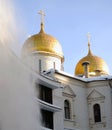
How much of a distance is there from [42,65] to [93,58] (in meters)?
7.66

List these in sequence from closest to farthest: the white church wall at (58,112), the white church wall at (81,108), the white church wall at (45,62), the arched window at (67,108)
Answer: the white church wall at (58,112)
the arched window at (67,108)
the white church wall at (81,108)
the white church wall at (45,62)

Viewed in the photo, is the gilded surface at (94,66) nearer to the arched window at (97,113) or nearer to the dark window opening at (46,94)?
the arched window at (97,113)

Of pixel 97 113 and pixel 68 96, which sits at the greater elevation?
pixel 68 96

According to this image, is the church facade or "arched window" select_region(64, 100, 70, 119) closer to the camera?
the church facade

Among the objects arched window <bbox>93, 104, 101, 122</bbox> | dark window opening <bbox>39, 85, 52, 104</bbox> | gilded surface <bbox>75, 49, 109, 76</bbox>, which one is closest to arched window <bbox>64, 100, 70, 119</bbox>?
dark window opening <bbox>39, 85, 52, 104</bbox>

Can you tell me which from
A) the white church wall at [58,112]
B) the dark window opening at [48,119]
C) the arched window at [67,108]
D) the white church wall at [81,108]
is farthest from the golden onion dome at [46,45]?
the dark window opening at [48,119]

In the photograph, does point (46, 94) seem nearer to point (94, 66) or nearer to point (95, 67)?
point (95, 67)

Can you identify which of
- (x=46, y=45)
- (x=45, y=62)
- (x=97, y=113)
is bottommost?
(x=97, y=113)

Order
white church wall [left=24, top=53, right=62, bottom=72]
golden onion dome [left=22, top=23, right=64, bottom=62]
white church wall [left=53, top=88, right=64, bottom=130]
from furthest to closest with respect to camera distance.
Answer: golden onion dome [left=22, top=23, right=64, bottom=62], white church wall [left=24, top=53, right=62, bottom=72], white church wall [left=53, top=88, right=64, bottom=130]

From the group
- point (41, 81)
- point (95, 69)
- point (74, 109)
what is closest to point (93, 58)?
point (95, 69)

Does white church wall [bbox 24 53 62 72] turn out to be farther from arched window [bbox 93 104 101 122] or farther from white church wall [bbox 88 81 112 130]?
arched window [bbox 93 104 101 122]

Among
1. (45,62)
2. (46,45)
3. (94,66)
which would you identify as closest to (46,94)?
(45,62)

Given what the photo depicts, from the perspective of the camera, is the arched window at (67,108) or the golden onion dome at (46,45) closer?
the arched window at (67,108)

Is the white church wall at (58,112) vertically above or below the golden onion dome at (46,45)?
below
